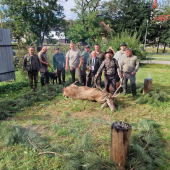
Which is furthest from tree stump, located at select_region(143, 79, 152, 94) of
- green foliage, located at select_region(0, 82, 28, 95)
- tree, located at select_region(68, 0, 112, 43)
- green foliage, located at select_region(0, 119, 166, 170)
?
tree, located at select_region(68, 0, 112, 43)

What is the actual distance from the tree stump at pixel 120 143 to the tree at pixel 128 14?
27.9 metres

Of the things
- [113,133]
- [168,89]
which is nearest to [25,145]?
[113,133]

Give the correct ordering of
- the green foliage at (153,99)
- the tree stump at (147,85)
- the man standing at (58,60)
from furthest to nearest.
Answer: the man standing at (58,60)
the tree stump at (147,85)
the green foliage at (153,99)

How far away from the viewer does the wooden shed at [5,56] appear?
23.4ft

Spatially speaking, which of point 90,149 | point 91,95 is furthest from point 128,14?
point 90,149

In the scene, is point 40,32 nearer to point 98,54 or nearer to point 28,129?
point 98,54

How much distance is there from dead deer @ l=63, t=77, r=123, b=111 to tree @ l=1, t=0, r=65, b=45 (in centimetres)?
1879

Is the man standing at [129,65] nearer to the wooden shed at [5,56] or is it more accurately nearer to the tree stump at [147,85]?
the tree stump at [147,85]

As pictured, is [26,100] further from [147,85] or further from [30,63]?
[147,85]

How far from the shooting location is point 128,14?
2884cm

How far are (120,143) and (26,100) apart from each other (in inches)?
167

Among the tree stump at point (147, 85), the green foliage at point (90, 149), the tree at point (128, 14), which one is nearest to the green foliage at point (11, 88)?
the green foliage at point (90, 149)

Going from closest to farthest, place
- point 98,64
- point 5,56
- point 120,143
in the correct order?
point 120,143
point 98,64
point 5,56

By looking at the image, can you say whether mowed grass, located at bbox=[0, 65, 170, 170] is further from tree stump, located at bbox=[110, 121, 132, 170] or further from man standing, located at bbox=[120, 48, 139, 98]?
man standing, located at bbox=[120, 48, 139, 98]
